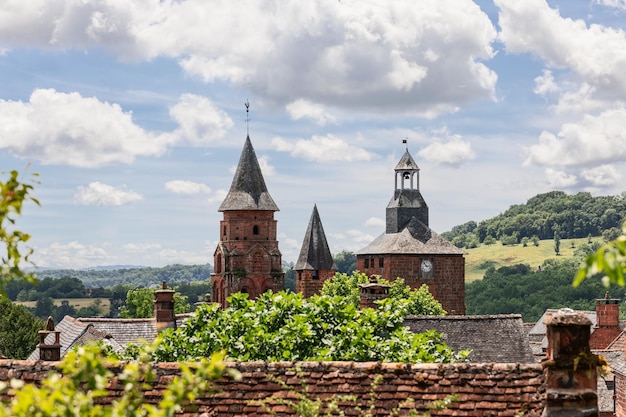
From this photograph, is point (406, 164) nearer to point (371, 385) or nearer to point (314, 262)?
point (314, 262)

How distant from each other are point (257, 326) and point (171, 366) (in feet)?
27.7

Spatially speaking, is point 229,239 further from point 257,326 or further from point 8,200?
point 8,200

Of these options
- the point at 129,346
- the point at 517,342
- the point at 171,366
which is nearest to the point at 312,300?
the point at 129,346

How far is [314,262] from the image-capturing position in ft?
281

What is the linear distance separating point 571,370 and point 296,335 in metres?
10.4

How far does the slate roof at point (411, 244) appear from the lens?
3187 inches

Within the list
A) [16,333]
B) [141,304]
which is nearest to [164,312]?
[16,333]

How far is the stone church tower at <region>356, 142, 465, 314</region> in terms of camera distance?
80.2 meters

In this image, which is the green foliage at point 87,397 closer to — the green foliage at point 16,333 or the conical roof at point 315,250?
the green foliage at point 16,333

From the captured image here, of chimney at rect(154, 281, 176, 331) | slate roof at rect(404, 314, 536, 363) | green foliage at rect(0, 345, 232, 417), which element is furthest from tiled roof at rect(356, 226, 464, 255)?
green foliage at rect(0, 345, 232, 417)

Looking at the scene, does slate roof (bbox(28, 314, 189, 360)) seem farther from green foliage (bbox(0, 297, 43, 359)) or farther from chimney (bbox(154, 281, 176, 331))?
green foliage (bbox(0, 297, 43, 359))

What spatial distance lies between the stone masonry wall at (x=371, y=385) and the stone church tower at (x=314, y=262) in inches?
2754

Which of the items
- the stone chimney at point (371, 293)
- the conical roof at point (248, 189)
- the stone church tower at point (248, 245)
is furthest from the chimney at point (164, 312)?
the conical roof at point (248, 189)

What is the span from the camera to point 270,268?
3088 inches
